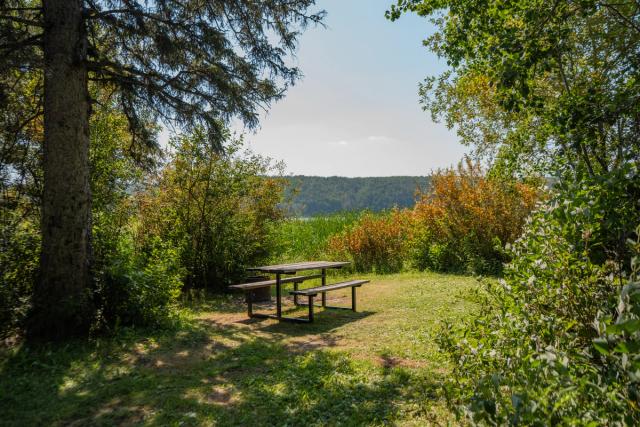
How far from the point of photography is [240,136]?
33.7ft

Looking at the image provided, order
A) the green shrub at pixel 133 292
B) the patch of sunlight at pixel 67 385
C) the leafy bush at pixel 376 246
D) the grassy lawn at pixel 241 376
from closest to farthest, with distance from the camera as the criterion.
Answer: the grassy lawn at pixel 241 376 < the patch of sunlight at pixel 67 385 < the green shrub at pixel 133 292 < the leafy bush at pixel 376 246

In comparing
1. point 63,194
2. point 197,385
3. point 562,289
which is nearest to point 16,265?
point 63,194

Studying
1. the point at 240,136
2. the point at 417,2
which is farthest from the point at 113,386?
the point at 240,136

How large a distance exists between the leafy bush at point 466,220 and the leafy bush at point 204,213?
5172 millimetres

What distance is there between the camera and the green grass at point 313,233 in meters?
15.5

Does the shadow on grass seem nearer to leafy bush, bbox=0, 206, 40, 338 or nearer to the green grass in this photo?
leafy bush, bbox=0, 206, 40, 338

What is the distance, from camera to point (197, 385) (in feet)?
14.3

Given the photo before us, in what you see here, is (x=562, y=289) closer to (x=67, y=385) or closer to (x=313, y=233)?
(x=67, y=385)

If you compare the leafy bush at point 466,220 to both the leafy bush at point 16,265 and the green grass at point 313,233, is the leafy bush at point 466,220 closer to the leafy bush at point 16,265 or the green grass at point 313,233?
the green grass at point 313,233

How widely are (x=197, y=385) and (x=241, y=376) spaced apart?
458 millimetres

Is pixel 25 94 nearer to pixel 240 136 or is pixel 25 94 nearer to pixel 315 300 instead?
pixel 240 136

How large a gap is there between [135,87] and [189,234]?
3.64 m

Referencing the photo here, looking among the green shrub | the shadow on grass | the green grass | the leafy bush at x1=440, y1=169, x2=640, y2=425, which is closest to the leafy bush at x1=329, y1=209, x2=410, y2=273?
the green grass

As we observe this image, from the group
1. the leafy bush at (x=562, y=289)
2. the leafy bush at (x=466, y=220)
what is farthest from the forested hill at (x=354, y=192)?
the leafy bush at (x=562, y=289)
